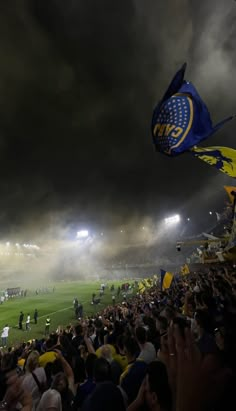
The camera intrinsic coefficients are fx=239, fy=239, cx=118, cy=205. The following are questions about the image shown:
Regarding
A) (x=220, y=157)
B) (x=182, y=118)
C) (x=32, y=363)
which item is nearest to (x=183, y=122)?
(x=182, y=118)

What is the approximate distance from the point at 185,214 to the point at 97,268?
5327cm

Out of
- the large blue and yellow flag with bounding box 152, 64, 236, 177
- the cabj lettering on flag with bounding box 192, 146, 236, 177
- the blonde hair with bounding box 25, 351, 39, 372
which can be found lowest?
the blonde hair with bounding box 25, 351, 39, 372

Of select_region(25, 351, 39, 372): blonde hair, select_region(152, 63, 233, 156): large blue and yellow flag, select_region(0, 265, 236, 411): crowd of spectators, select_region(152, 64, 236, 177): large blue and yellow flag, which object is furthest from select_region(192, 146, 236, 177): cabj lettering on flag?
select_region(25, 351, 39, 372): blonde hair

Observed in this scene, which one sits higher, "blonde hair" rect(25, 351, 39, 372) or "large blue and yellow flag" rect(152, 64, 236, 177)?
"large blue and yellow flag" rect(152, 64, 236, 177)

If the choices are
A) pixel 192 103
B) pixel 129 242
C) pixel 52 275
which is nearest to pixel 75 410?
pixel 192 103

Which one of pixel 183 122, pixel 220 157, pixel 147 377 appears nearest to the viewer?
pixel 147 377

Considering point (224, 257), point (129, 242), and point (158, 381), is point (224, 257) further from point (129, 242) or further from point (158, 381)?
point (129, 242)

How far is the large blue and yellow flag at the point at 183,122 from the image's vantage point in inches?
343

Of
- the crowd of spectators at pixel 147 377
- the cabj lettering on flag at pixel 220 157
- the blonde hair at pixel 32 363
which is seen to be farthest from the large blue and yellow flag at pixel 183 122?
the blonde hair at pixel 32 363

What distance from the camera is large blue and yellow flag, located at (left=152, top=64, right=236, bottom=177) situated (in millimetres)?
8703

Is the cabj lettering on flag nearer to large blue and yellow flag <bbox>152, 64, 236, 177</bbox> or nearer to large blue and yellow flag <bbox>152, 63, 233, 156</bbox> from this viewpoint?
large blue and yellow flag <bbox>152, 64, 236, 177</bbox>

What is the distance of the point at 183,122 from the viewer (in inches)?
346

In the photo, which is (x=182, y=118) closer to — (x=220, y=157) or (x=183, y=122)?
(x=183, y=122)

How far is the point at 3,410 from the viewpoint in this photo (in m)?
3.55
